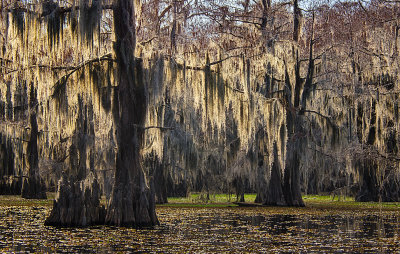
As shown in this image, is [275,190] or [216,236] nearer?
[216,236]

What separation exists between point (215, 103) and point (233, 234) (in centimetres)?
448

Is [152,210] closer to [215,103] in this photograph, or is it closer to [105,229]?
[105,229]

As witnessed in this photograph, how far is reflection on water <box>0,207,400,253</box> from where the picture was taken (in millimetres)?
9859

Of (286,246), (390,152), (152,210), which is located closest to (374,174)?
(390,152)

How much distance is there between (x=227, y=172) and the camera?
24703 millimetres

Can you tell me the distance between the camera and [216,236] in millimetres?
11727

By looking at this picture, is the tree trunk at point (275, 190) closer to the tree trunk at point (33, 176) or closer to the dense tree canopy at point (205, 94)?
the dense tree canopy at point (205, 94)

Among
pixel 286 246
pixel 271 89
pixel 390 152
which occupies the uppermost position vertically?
pixel 271 89

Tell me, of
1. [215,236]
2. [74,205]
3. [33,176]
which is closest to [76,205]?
[74,205]

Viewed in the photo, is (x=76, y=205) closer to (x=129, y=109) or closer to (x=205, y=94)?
(x=129, y=109)

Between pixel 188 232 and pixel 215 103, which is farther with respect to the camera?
pixel 215 103

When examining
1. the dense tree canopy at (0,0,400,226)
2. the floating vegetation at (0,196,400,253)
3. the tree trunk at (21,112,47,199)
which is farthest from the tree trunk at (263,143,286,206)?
the tree trunk at (21,112,47,199)

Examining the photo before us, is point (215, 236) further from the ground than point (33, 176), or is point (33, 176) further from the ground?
point (33, 176)

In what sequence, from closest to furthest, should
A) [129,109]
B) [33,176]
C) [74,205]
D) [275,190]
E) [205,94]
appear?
[74,205]
[129,109]
[205,94]
[275,190]
[33,176]
